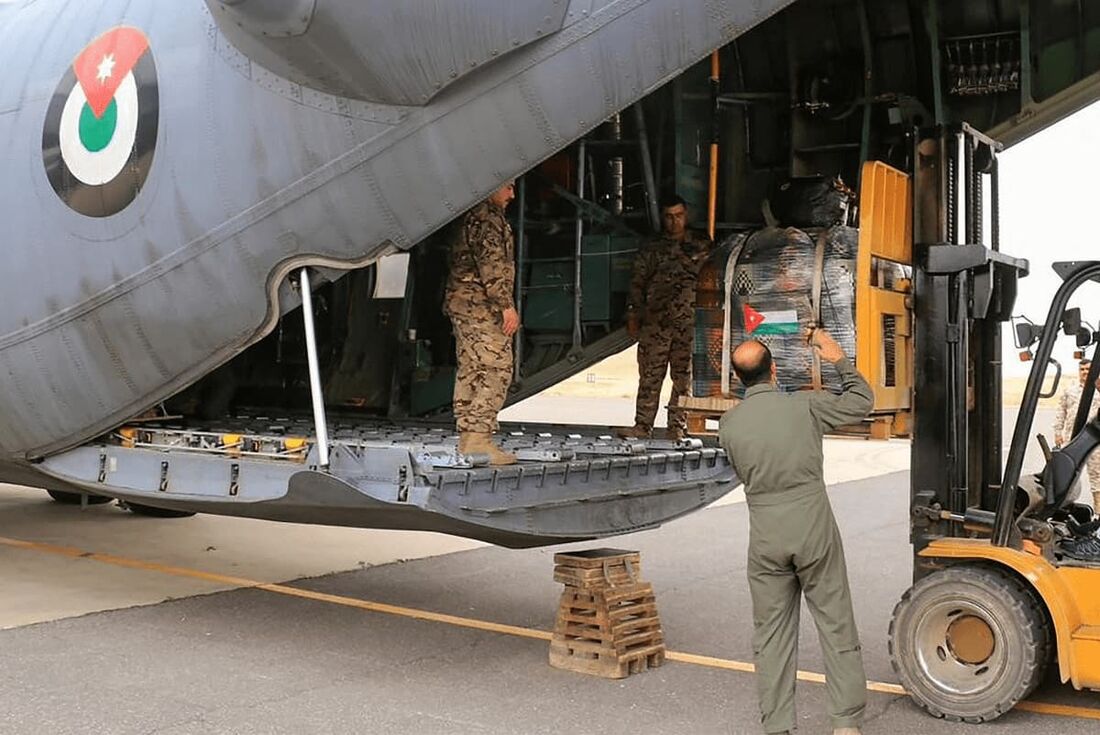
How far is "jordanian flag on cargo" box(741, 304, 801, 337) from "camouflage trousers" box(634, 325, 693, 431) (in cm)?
182

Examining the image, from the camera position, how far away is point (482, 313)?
631 cm

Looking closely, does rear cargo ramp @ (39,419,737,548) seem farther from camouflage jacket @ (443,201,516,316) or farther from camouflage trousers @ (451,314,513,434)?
camouflage jacket @ (443,201,516,316)

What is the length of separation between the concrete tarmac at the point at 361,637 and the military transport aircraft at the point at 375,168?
87 cm

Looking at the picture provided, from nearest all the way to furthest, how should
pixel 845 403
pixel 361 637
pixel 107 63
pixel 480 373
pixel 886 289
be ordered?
pixel 845 403, pixel 886 289, pixel 480 373, pixel 107 63, pixel 361 637

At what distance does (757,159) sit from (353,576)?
443cm

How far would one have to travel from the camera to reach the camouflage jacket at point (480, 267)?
6289mm

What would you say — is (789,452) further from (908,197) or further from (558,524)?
(908,197)

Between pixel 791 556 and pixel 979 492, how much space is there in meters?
2.24

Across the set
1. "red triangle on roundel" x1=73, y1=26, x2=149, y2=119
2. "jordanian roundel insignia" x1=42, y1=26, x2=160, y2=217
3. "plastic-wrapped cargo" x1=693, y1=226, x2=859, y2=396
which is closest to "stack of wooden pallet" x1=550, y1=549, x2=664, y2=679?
"plastic-wrapped cargo" x1=693, y1=226, x2=859, y2=396

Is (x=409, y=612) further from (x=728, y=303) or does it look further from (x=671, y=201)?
(x=671, y=201)

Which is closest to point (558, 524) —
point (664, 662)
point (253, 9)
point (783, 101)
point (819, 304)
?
point (664, 662)

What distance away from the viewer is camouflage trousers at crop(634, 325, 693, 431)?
8094 mm

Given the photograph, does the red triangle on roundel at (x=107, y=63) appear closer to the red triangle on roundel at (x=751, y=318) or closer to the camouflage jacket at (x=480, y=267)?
the camouflage jacket at (x=480, y=267)

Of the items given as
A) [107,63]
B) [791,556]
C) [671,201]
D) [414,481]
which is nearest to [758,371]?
[791,556]
